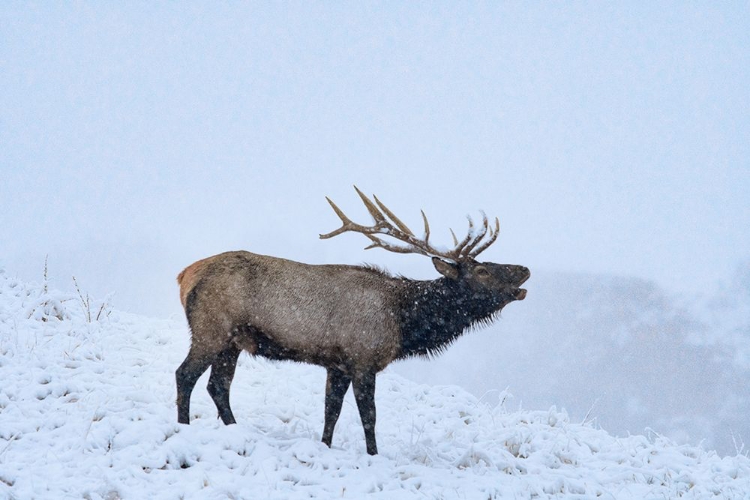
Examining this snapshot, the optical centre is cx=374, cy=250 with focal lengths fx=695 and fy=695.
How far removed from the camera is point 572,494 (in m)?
7.33

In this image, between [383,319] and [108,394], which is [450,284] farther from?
[108,394]

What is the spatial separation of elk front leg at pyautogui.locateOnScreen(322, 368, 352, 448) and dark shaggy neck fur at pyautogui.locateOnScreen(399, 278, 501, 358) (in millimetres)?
784

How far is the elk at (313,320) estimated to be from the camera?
751 centimetres

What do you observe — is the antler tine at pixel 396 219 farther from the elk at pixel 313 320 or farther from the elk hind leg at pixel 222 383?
the elk hind leg at pixel 222 383

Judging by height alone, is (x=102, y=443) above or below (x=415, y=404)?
below

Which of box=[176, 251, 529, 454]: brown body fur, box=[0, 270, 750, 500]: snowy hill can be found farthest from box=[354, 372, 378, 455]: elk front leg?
box=[0, 270, 750, 500]: snowy hill

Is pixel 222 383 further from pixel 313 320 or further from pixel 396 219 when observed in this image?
pixel 396 219

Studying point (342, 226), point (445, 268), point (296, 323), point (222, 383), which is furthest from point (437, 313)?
point (222, 383)

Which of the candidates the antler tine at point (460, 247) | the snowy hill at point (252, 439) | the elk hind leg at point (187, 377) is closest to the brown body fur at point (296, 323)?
the elk hind leg at point (187, 377)

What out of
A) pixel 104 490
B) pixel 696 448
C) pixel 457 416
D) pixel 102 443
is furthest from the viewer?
pixel 457 416

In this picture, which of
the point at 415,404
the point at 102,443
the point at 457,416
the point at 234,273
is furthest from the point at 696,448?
the point at 102,443

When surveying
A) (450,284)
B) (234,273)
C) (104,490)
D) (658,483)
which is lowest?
(104,490)

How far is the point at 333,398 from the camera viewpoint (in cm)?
788

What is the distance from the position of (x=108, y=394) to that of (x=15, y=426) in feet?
3.94
